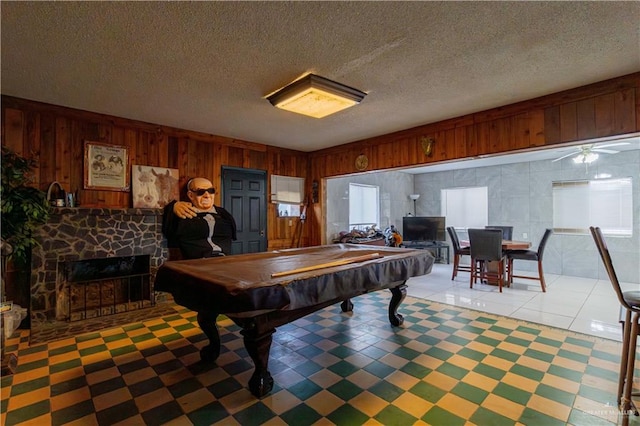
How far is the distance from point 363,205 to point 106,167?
5092 millimetres

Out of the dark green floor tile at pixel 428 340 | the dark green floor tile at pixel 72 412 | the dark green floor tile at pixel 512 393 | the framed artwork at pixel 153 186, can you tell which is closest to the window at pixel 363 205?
the framed artwork at pixel 153 186

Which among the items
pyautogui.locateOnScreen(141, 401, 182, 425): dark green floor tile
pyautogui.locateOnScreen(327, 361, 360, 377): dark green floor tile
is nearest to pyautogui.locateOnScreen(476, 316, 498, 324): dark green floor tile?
pyautogui.locateOnScreen(327, 361, 360, 377): dark green floor tile

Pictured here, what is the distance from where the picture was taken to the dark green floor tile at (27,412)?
1.83 m

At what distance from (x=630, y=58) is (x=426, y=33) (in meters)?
1.87

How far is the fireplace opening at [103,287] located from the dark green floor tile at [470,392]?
3.75 meters

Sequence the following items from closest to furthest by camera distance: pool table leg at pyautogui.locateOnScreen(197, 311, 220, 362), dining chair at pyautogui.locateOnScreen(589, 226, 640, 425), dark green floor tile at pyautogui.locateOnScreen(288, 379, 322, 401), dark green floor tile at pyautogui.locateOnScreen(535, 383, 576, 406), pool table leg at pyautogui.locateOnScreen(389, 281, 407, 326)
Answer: dining chair at pyautogui.locateOnScreen(589, 226, 640, 425)
dark green floor tile at pyautogui.locateOnScreen(535, 383, 576, 406)
dark green floor tile at pyautogui.locateOnScreen(288, 379, 322, 401)
pool table leg at pyautogui.locateOnScreen(197, 311, 220, 362)
pool table leg at pyautogui.locateOnScreen(389, 281, 407, 326)

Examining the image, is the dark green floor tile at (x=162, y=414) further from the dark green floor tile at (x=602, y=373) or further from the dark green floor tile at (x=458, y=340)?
the dark green floor tile at (x=602, y=373)

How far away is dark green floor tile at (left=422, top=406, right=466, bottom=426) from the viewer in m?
1.79

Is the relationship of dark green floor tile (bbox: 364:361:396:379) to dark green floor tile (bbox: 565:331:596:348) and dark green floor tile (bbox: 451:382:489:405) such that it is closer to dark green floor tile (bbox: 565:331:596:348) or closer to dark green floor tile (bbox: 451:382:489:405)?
dark green floor tile (bbox: 451:382:489:405)

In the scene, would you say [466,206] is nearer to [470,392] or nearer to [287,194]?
[287,194]

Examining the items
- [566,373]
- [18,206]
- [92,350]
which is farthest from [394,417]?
[18,206]

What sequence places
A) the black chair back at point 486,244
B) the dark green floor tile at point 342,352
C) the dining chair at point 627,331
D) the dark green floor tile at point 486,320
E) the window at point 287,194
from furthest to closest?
the window at point 287,194
the black chair back at point 486,244
the dark green floor tile at point 486,320
the dark green floor tile at point 342,352
the dining chair at point 627,331

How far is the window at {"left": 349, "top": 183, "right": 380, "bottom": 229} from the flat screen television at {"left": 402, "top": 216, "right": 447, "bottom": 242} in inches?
32.2

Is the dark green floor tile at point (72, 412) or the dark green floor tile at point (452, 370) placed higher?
the dark green floor tile at point (452, 370)
